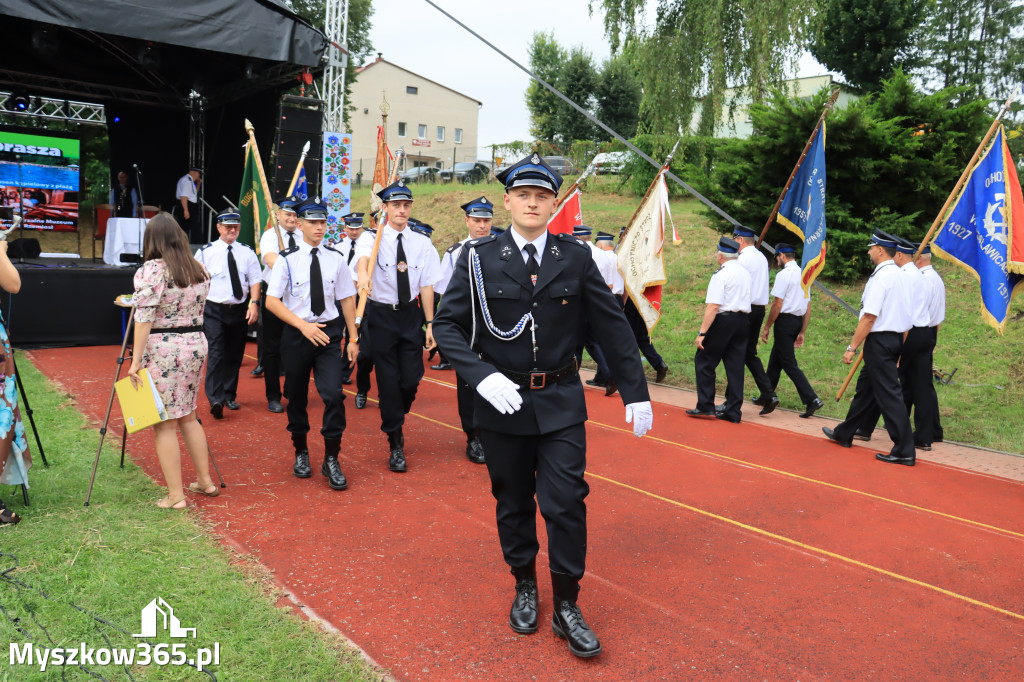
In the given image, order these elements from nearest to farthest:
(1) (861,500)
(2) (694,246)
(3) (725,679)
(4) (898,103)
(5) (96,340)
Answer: (3) (725,679), (1) (861,500), (5) (96,340), (4) (898,103), (2) (694,246)

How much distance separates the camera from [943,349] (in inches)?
455

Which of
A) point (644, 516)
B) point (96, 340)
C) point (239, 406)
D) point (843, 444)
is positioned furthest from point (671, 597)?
point (96, 340)

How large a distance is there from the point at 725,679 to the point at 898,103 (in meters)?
13.5

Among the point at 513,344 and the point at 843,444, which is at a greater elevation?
the point at 513,344

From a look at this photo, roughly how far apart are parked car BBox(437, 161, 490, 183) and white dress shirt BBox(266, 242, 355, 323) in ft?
89.5

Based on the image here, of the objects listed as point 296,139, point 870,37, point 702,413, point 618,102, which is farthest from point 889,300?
point 618,102

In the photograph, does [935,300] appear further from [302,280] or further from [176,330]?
[176,330]

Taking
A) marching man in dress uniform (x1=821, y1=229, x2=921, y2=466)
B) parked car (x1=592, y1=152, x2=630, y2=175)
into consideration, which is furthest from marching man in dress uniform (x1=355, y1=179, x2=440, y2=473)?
parked car (x1=592, y1=152, x2=630, y2=175)

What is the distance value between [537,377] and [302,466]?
9.95 feet

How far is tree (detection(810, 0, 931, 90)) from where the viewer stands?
81.2ft

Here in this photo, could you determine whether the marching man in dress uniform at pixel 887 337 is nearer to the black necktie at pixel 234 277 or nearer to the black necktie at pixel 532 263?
the black necktie at pixel 532 263

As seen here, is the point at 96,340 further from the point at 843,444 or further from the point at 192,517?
the point at 843,444

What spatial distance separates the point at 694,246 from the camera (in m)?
17.6

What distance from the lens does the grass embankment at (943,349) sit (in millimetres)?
9102
